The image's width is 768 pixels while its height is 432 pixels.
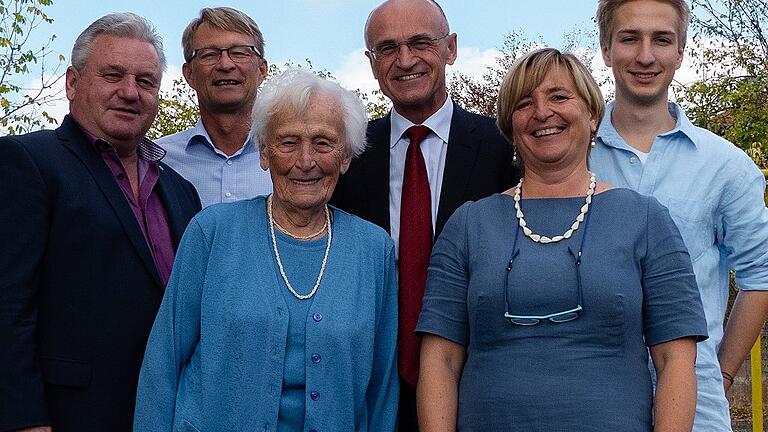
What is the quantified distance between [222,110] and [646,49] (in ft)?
6.23

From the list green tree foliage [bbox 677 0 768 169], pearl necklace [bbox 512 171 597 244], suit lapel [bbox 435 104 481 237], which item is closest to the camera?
pearl necklace [bbox 512 171 597 244]

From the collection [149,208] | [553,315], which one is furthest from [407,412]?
[149,208]

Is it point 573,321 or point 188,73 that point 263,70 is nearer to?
point 188,73

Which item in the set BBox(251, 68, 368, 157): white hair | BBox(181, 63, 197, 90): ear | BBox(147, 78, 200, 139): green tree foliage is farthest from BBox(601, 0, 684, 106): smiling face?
BBox(147, 78, 200, 139): green tree foliage

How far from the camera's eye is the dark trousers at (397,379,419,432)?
10.7 ft

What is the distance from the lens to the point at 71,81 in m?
3.54

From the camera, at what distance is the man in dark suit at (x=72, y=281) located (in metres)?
2.93

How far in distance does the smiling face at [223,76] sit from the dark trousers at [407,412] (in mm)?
1609

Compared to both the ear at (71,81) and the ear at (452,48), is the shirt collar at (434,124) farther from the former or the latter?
the ear at (71,81)

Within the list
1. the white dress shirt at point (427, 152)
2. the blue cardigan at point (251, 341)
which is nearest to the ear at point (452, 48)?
the white dress shirt at point (427, 152)

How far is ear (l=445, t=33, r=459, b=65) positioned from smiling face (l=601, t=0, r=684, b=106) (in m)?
0.73

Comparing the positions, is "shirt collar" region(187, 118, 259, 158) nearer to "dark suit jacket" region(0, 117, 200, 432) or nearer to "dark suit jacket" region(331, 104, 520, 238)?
"dark suit jacket" region(331, 104, 520, 238)

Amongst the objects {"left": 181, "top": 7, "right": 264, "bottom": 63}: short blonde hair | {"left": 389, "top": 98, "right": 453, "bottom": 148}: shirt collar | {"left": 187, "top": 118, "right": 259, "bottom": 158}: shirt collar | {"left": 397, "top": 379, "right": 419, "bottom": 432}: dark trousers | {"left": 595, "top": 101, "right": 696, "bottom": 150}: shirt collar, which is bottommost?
{"left": 397, "top": 379, "right": 419, "bottom": 432}: dark trousers

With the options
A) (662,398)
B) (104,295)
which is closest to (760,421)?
(662,398)
